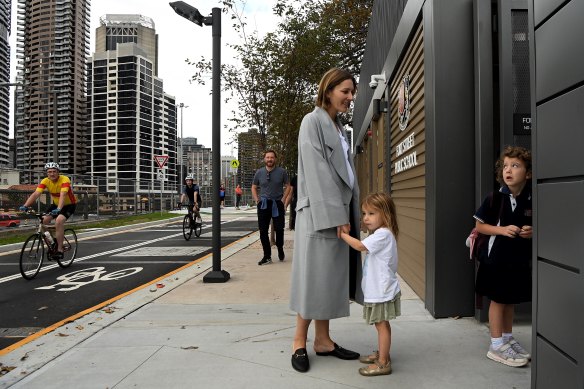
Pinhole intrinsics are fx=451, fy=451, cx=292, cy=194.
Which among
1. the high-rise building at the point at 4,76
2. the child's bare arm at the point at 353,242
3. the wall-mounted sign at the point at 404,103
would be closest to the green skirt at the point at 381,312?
the child's bare arm at the point at 353,242

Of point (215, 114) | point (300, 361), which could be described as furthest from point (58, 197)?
point (300, 361)

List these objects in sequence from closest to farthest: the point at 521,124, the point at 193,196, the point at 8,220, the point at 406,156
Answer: the point at 521,124 < the point at 406,156 < the point at 193,196 < the point at 8,220

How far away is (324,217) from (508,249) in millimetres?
1309

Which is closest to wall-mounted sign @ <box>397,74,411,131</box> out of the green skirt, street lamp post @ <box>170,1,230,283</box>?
street lamp post @ <box>170,1,230,283</box>

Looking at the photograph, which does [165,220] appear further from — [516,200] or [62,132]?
[62,132]

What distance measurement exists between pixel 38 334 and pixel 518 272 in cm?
411

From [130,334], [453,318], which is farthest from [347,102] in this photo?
[130,334]

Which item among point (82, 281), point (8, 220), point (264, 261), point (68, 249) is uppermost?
point (8, 220)

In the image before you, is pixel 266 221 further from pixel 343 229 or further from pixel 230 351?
pixel 343 229

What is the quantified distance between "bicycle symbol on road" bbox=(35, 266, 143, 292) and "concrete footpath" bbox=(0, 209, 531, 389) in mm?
1832

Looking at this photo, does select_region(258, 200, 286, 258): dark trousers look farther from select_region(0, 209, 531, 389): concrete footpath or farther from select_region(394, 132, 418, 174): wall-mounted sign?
select_region(0, 209, 531, 389): concrete footpath

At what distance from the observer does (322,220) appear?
2979 mm

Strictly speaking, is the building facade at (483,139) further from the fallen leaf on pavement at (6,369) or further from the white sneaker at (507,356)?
the fallen leaf on pavement at (6,369)

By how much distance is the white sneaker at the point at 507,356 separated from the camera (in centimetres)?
312
